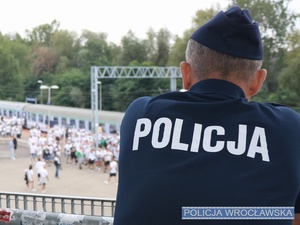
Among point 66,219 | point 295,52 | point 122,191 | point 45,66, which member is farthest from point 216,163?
point 45,66

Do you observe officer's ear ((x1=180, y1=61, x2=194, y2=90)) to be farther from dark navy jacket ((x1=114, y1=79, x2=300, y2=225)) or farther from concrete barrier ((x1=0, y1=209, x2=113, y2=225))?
concrete barrier ((x1=0, y1=209, x2=113, y2=225))

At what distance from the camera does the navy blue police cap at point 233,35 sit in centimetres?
84

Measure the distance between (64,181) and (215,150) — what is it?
41.3 feet

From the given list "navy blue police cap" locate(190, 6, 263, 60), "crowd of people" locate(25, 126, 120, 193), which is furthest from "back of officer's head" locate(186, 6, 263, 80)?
"crowd of people" locate(25, 126, 120, 193)

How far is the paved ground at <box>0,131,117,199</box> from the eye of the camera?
36.9 ft

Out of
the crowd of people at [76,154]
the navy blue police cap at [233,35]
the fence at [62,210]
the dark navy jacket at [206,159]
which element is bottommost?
the crowd of people at [76,154]

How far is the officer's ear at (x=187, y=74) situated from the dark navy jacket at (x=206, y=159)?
0.09 meters

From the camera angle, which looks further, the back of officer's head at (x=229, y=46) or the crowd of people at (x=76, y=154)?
the crowd of people at (x=76, y=154)

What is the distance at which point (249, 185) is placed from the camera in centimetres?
76

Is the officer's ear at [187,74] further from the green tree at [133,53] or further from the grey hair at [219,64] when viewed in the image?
the green tree at [133,53]

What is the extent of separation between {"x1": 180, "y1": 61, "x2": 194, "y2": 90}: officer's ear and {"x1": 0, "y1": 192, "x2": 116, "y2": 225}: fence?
1.49 m

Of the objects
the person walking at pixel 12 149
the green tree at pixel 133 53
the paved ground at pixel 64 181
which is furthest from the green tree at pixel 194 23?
the paved ground at pixel 64 181

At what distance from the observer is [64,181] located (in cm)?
1294

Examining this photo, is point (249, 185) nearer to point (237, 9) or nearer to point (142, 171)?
point (142, 171)
